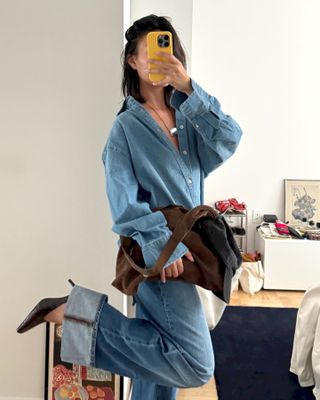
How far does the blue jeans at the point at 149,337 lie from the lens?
2.96 feet

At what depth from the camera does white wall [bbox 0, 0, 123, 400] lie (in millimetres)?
1264

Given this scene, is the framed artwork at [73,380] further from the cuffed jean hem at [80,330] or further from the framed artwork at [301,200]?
the framed artwork at [301,200]

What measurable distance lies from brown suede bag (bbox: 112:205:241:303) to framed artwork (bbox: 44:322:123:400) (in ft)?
2.10

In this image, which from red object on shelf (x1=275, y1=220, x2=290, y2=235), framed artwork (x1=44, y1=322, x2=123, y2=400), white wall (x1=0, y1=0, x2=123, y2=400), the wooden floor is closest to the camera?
white wall (x1=0, y1=0, x2=123, y2=400)

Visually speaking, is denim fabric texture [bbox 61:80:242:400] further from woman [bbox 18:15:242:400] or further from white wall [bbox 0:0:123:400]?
white wall [bbox 0:0:123:400]

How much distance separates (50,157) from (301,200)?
2.75 m

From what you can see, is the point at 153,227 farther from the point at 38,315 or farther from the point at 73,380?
the point at 73,380

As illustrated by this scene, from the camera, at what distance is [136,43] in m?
0.98

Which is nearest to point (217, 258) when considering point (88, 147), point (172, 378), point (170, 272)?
point (170, 272)

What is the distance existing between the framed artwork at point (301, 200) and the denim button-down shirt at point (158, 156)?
106 inches

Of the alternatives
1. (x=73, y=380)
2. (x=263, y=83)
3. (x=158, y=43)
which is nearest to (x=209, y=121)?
(x=158, y=43)

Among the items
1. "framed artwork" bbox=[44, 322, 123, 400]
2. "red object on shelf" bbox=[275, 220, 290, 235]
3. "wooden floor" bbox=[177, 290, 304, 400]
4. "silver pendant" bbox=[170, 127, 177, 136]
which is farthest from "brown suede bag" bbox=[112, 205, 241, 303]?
"red object on shelf" bbox=[275, 220, 290, 235]

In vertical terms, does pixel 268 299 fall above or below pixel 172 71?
below

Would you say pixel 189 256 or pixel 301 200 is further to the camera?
pixel 301 200
